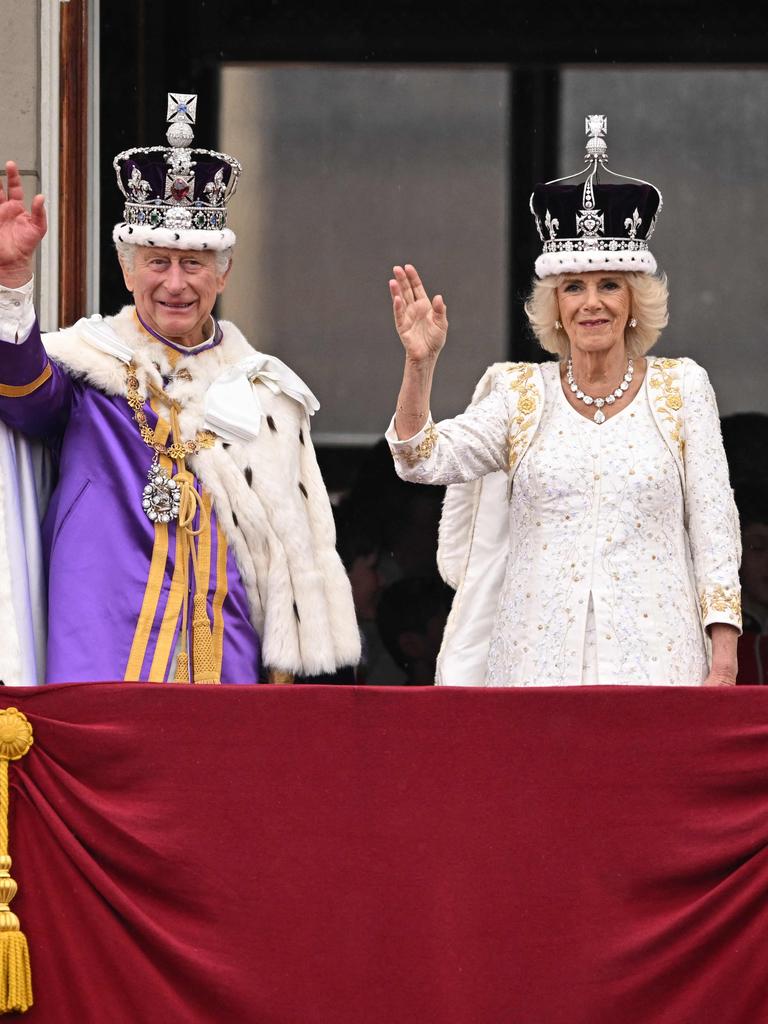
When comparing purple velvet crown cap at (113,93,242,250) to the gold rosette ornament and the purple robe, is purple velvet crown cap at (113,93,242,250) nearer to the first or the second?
the purple robe

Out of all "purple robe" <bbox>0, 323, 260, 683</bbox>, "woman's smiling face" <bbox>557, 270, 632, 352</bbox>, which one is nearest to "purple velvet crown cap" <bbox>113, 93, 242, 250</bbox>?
"purple robe" <bbox>0, 323, 260, 683</bbox>

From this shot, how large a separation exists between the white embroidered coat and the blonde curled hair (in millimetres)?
55

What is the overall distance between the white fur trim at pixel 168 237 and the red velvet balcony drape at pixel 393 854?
3.88ft

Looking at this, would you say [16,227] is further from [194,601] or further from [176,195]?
[194,601]

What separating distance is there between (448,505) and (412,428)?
0.47 metres

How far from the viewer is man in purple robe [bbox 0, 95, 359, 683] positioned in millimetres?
4199

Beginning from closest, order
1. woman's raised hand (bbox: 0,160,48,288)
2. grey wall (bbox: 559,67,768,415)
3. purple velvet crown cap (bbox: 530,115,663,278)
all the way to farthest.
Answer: woman's raised hand (bbox: 0,160,48,288) → purple velvet crown cap (bbox: 530,115,663,278) → grey wall (bbox: 559,67,768,415)

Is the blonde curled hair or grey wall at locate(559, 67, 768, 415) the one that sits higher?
grey wall at locate(559, 67, 768, 415)

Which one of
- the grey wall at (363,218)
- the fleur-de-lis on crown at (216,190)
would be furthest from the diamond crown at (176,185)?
the grey wall at (363,218)

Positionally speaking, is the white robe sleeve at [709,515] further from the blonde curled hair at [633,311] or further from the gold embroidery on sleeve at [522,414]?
the gold embroidery on sleeve at [522,414]

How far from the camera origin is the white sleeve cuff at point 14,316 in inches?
160

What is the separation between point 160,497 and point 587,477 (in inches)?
33.9

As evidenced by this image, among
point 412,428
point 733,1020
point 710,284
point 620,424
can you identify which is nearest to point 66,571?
point 412,428

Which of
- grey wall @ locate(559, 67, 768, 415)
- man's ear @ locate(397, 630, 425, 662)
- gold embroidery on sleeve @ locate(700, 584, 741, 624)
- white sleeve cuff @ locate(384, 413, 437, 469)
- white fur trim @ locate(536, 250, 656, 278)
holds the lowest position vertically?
gold embroidery on sleeve @ locate(700, 584, 741, 624)
